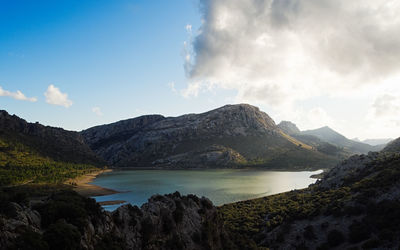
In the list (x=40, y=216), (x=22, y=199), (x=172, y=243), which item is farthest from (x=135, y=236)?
(x=22, y=199)

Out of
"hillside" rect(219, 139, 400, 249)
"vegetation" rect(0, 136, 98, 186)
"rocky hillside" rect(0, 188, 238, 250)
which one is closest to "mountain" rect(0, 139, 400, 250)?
"rocky hillside" rect(0, 188, 238, 250)

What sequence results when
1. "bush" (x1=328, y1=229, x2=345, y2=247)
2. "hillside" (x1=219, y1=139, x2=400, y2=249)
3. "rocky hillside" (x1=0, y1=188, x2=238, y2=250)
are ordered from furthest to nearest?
"bush" (x1=328, y1=229, x2=345, y2=247) → "hillside" (x1=219, y1=139, x2=400, y2=249) → "rocky hillside" (x1=0, y1=188, x2=238, y2=250)

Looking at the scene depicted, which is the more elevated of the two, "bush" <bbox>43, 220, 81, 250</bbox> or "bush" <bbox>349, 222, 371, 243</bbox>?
"bush" <bbox>43, 220, 81, 250</bbox>

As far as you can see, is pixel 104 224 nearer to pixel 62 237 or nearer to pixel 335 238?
pixel 62 237

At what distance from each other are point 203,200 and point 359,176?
53508mm

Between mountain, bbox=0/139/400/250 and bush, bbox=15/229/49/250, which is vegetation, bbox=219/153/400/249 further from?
bush, bbox=15/229/49/250

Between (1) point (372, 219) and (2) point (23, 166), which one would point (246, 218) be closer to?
(1) point (372, 219)

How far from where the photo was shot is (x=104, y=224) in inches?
1045

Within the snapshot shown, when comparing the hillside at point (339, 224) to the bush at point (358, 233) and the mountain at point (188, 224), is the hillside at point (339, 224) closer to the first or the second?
the bush at point (358, 233)

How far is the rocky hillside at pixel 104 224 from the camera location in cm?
1920

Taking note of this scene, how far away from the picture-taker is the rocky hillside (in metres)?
19.2

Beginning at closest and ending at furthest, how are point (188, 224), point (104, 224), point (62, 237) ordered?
point (62, 237), point (104, 224), point (188, 224)

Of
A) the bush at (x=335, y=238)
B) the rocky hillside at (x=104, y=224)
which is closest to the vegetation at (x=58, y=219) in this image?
the rocky hillside at (x=104, y=224)

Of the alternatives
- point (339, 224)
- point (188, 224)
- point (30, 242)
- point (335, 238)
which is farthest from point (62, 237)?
point (339, 224)
